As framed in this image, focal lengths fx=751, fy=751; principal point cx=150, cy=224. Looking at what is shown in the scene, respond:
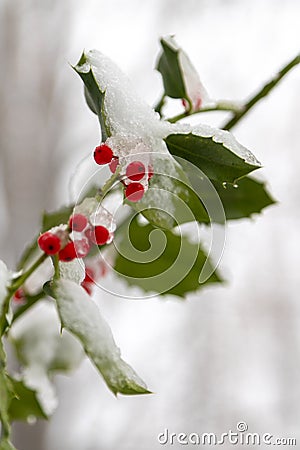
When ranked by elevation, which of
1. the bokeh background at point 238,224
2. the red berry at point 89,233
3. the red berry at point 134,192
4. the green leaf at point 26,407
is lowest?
the bokeh background at point 238,224

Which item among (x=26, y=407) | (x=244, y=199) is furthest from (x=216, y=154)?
(x=26, y=407)

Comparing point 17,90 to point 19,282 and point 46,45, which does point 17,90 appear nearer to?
point 46,45

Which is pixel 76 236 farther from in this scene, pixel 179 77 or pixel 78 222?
pixel 179 77

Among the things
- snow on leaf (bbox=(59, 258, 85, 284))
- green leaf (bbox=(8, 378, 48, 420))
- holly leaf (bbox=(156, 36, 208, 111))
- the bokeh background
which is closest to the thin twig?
holly leaf (bbox=(156, 36, 208, 111))

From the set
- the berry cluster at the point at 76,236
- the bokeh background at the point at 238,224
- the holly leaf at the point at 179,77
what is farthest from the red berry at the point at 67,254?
the bokeh background at the point at 238,224

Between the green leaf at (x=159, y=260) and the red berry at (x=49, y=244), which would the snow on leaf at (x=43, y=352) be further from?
the red berry at (x=49, y=244)

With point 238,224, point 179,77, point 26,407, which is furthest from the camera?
point 238,224
